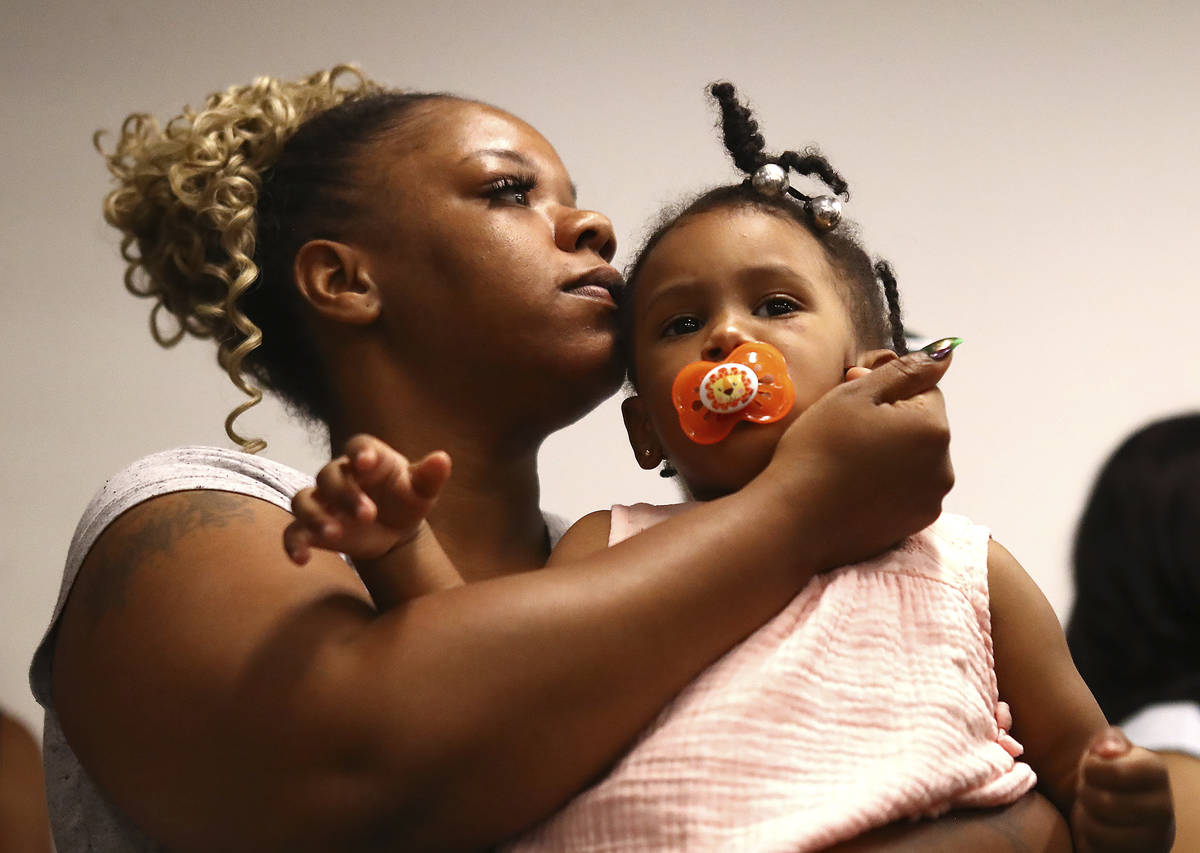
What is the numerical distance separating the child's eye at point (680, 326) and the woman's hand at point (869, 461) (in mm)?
176

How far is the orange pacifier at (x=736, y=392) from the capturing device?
0.94 meters

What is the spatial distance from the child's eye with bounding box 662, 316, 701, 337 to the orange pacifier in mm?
72

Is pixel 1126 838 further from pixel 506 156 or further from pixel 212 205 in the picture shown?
pixel 212 205

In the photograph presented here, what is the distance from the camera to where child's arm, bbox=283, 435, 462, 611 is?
67 centimetres

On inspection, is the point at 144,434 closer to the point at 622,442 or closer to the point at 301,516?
the point at 622,442

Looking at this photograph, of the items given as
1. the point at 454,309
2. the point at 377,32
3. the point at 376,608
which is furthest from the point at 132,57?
the point at 376,608

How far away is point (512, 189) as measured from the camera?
45.0 inches

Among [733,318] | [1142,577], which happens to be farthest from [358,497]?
[1142,577]

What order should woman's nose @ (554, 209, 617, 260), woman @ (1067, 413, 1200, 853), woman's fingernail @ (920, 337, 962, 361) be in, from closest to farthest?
woman's fingernail @ (920, 337, 962, 361) < woman's nose @ (554, 209, 617, 260) < woman @ (1067, 413, 1200, 853)

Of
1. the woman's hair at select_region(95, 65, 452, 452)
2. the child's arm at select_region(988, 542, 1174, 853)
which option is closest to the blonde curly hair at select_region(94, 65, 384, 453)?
the woman's hair at select_region(95, 65, 452, 452)

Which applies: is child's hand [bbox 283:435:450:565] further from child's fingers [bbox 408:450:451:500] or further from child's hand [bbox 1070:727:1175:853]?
child's hand [bbox 1070:727:1175:853]

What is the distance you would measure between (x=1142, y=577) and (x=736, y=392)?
0.95 m

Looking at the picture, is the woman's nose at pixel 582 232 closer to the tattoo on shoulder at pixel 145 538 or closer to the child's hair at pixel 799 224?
the child's hair at pixel 799 224

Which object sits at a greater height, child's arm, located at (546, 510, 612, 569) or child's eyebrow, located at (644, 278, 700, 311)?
child's eyebrow, located at (644, 278, 700, 311)
